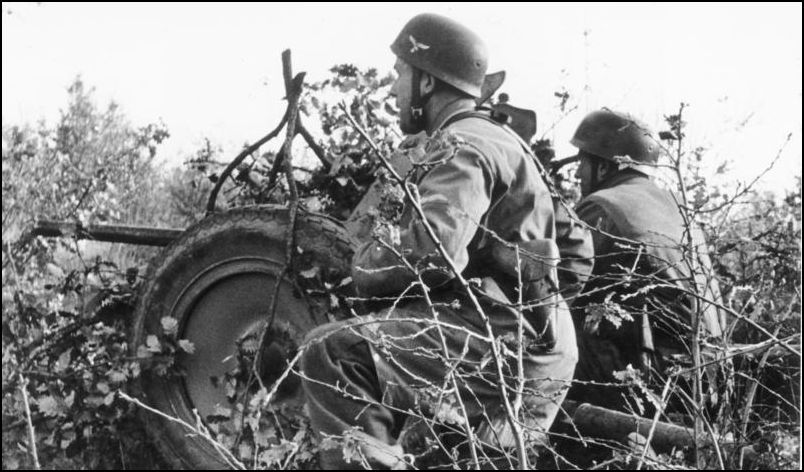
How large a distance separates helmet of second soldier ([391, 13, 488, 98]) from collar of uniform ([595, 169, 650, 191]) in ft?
6.09

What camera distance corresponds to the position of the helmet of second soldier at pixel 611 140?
636 centimetres

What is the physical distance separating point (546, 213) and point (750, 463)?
143 centimetres

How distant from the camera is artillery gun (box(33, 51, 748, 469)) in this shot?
4594mm

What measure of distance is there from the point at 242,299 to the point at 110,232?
1.38 m

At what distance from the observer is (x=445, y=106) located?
4582 mm

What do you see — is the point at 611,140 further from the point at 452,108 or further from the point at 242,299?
the point at 242,299

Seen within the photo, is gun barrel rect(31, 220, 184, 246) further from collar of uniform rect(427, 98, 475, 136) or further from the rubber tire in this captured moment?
collar of uniform rect(427, 98, 475, 136)

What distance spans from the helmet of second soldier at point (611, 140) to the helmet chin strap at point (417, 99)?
201 cm

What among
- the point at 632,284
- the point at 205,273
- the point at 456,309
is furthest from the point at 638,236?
the point at 205,273

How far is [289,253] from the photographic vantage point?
4566mm

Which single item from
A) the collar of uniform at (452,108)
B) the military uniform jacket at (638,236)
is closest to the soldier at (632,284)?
the military uniform jacket at (638,236)

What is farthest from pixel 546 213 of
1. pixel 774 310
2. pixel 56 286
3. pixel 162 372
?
pixel 56 286

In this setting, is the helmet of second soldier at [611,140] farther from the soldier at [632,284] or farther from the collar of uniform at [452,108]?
the collar of uniform at [452,108]

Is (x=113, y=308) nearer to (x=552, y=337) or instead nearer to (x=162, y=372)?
(x=162, y=372)
